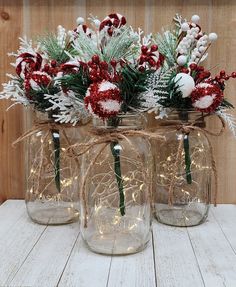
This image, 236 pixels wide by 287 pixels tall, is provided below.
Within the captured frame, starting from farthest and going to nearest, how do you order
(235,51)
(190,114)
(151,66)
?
(235,51) < (190,114) < (151,66)

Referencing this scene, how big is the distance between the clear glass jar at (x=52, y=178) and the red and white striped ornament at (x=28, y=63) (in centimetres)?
15

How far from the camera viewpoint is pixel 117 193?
3.14 feet

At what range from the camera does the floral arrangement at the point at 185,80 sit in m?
0.98

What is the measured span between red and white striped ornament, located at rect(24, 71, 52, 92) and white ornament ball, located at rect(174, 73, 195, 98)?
29 cm

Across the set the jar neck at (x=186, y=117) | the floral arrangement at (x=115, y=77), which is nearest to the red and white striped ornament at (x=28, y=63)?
the floral arrangement at (x=115, y=77)

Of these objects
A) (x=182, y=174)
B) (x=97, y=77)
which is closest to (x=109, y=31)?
(x=97, y=77)

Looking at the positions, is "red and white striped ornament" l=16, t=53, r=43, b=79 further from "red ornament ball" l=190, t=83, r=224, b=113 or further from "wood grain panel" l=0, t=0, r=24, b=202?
"red ornament ball" l=190, t=83, r=224, b=113

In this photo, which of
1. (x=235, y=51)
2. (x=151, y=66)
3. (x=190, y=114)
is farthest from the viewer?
(x=235, y=51)

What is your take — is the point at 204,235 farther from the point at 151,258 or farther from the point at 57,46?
the point at 57,46

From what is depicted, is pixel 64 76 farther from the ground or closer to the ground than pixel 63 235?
farther from the ground

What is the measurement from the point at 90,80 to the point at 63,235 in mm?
370

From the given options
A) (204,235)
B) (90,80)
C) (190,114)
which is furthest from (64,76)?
(204,235)

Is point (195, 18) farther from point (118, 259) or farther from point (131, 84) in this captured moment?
point (118, 259)

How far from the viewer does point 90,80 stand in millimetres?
882
